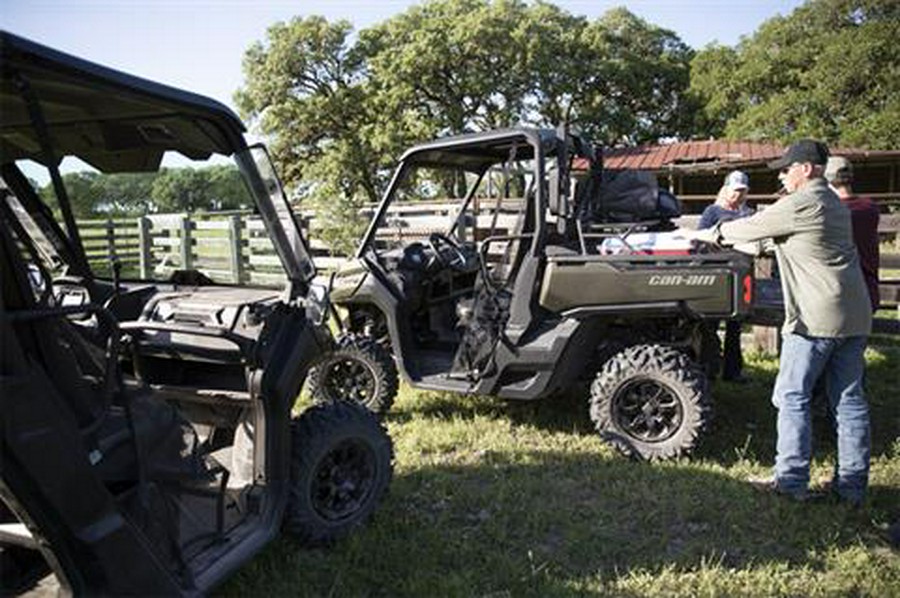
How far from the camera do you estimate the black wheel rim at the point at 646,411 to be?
15.0 feet

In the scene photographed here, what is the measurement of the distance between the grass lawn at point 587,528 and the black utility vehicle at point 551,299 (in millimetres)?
378

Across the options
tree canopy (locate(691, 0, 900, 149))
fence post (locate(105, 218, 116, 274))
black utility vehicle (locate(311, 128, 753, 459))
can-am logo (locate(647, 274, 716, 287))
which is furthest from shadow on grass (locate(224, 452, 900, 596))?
tree canopy (locate(691, 0, 900, 149))

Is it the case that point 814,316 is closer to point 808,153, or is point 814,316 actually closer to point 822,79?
point 808,153

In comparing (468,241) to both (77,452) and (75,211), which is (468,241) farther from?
(77,452)

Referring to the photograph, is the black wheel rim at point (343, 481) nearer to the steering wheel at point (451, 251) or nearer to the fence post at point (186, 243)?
the fence post at point (186, 243)

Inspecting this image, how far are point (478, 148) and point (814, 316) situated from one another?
2684mm

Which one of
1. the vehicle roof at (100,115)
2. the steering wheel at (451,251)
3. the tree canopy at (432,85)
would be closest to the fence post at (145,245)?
the vehicle roof at (100,115)

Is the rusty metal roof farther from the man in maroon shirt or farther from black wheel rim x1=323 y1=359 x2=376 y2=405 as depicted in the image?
black wheel rim x1=323 y1=359 x2=376 y2=405

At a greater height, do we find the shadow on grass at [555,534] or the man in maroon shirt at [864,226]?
the man in maroon shirt at [864,226]

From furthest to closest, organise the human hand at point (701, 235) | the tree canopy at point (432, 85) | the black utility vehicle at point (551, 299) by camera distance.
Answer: the tree canopy at point (432, 85)
the black utility vehicle at point (551, 299)
the human hand at point (701, 235)

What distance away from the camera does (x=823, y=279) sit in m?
3.80

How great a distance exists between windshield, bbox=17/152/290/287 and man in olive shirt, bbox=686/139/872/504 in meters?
2.54

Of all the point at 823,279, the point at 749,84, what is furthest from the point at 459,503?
the point at 749,84

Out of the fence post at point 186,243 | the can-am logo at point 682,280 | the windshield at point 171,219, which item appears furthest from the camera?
the can-am logo at point 682,280
